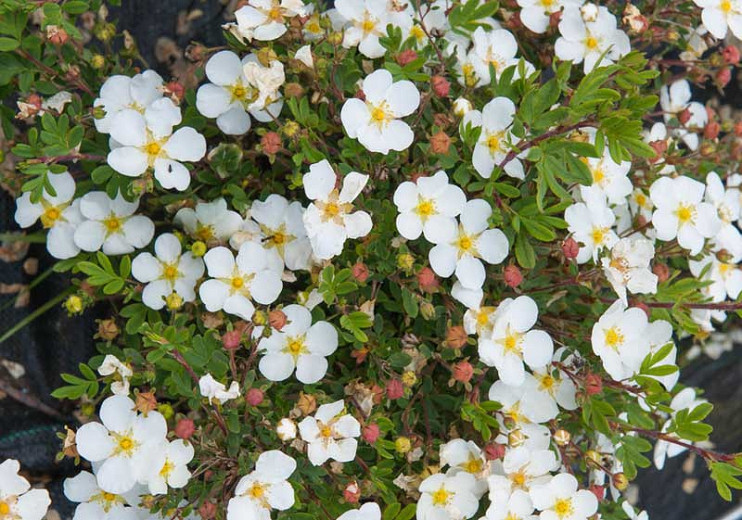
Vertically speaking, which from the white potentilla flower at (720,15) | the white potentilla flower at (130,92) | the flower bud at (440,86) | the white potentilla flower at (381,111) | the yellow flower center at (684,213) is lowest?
the yellow flower center at (684,213)

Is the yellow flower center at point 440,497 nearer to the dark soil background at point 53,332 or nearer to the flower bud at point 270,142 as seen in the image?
the flower bud at point 270,142

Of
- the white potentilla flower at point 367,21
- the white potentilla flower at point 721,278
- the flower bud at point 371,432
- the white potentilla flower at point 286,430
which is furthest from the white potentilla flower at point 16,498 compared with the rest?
the white potentilla flower at point 721,278

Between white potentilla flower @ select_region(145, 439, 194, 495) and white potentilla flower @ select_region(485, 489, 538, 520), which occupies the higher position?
white potentilla flower @ select_region(145, 439, 194, 495)

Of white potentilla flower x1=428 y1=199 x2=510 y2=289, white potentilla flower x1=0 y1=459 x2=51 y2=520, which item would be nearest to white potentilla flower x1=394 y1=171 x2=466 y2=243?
white potentilla flower x1=428 y1=199 x2=510 y2=289

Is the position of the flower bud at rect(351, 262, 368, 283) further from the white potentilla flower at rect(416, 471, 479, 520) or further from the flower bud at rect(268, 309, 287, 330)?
the white potentilla flower at rect(416, 471, 479, 520)

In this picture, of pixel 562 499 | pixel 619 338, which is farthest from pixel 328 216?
pixel 562 499

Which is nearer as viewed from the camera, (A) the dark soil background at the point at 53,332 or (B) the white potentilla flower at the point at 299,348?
(B) the white potentilla flower at the point at 299,348

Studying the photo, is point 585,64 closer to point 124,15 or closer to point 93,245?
point 93,245
